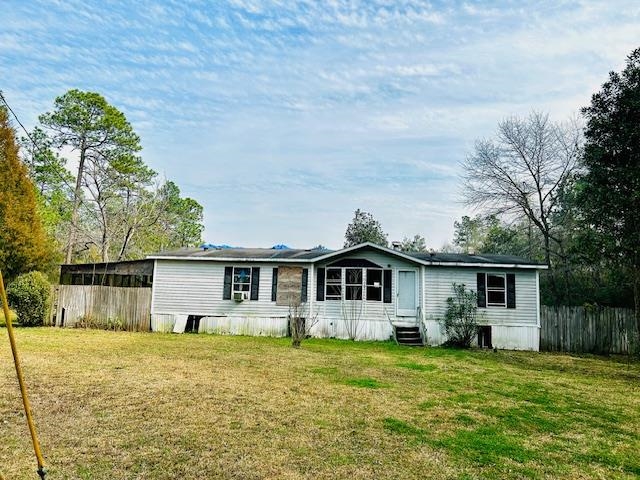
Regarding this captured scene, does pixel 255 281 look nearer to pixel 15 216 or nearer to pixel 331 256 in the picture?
pixel 331 256

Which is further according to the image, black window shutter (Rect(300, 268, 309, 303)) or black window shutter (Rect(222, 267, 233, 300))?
black window shutter (Rect(222, 267, 233, 300))

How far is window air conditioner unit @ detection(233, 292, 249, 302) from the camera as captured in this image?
1622cm

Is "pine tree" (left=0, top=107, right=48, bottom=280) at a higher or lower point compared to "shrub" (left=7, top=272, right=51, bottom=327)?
higher

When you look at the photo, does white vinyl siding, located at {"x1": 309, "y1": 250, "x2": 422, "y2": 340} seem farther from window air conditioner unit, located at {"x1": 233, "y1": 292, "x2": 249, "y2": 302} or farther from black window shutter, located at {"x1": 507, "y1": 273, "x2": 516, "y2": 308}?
black window shutter, located at {"x1": 507, "y1": 273, "x2": 516, "y2": 308}

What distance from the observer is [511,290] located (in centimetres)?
1567

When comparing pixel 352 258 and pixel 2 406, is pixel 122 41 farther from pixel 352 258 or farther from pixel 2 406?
pixel 352 258

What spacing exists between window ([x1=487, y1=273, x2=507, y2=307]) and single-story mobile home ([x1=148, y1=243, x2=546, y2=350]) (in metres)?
0.03

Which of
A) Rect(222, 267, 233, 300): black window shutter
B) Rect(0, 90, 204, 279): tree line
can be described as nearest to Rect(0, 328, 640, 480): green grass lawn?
Rect(222, 267, 233, 300): black window shutter

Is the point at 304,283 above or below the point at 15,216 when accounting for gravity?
below

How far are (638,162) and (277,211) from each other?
2097 centimetres

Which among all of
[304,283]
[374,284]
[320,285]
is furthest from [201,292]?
[374,284]

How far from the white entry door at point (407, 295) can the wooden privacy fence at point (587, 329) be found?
14.9ft

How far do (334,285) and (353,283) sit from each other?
73cm

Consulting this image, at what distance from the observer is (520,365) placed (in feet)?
36.1
